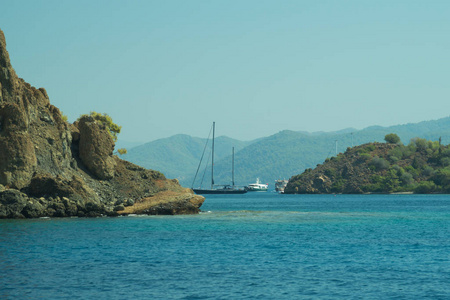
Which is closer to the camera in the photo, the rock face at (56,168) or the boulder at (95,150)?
the rock face at (56,168)

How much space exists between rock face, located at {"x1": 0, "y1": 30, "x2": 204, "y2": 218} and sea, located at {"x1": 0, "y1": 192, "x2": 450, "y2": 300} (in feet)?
14.8

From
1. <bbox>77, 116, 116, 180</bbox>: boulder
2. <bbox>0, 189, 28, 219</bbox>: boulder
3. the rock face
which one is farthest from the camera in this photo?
<bbox>77, 116, 116, 180</bbox>: boulder

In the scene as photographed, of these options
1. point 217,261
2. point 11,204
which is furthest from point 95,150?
point 217,261

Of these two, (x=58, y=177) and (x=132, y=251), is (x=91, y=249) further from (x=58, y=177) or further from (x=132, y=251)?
(x=58, y=177)

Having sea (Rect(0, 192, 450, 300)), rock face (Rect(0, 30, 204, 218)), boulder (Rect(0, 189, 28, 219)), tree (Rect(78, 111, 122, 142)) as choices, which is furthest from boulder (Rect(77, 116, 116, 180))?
tree (Rect(78, 111, 122, 142))

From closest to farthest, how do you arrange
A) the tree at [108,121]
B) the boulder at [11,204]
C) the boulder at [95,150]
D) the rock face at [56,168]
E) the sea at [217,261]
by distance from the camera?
the sea at [217,261] → the boulder at [11,204] → the rock face at [56,168] → the boulder at [95,150] → the tree at [108,121]

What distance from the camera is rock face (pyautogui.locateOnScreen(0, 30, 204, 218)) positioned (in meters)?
61.4

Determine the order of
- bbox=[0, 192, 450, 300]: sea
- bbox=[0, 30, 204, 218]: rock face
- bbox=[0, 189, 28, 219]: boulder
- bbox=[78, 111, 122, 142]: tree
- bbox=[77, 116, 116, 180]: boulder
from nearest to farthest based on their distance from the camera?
bbox=[0, 192, 450, 300]: sea
bbox=[0, 189, 28, 219]: boulder
bbox=[0, 30, 204, 218]: rock face
bbox=[77, 116, 116, 180]: boulder
bbox=[78, 111, 122, 142]: tree

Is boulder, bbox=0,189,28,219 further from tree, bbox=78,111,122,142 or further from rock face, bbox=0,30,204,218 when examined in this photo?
tree, bbox=78,111,122,142

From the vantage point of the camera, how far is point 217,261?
3534 centimetres

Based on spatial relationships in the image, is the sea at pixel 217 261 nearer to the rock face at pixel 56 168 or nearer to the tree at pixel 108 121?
the rock face at pixel 56 168

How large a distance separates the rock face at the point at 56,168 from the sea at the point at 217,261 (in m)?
Answer: 4.50

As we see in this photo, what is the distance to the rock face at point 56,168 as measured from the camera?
6143cm

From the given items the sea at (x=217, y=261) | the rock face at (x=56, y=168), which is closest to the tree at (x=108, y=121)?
the rock face at (x=56, y=168)
